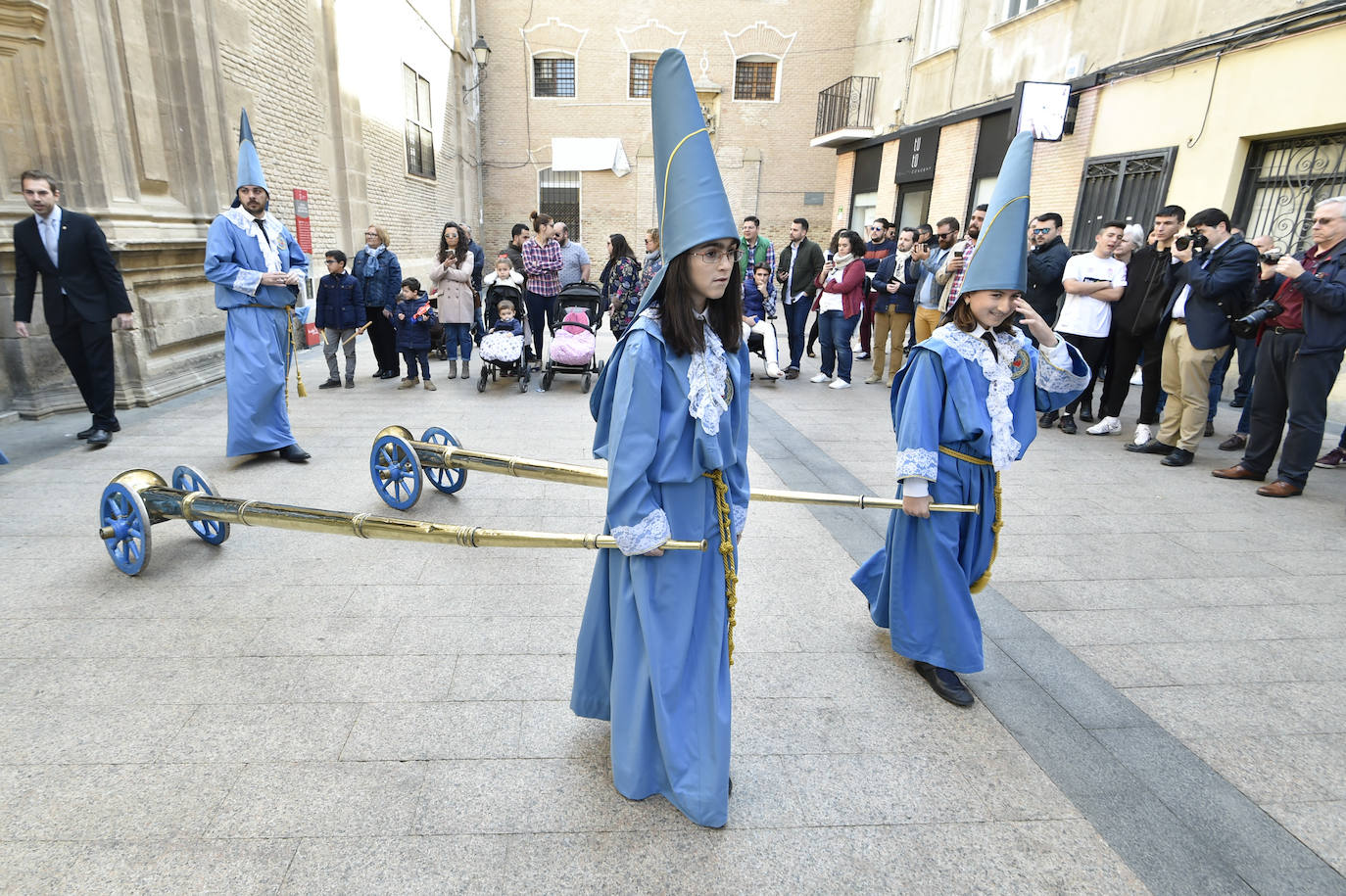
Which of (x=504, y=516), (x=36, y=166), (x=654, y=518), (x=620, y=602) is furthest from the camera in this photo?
(x=36, y=166)

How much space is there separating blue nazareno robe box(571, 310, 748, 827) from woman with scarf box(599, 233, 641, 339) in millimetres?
5849

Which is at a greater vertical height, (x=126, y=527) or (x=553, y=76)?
(x=553, y=76)

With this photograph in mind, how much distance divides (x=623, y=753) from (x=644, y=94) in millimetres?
23139

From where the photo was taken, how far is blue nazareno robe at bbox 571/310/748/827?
2021mm

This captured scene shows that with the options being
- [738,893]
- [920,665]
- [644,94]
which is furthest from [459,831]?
[644,94]

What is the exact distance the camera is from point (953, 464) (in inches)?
114

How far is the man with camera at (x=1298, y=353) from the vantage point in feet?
16.4

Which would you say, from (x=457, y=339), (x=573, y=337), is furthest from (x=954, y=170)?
(x=457, y=339)

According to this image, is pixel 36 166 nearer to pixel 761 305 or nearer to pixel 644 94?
pixel 761 305

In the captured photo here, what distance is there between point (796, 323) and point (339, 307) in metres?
5.83

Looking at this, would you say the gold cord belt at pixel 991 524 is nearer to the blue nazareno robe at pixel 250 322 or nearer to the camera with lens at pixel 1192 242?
the camera with lens at pixel 1192 242

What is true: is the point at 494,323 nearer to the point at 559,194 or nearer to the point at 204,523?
the point at 204,523

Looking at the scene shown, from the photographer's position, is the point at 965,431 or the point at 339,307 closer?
the point at 965,431

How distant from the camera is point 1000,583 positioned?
4.04 m
